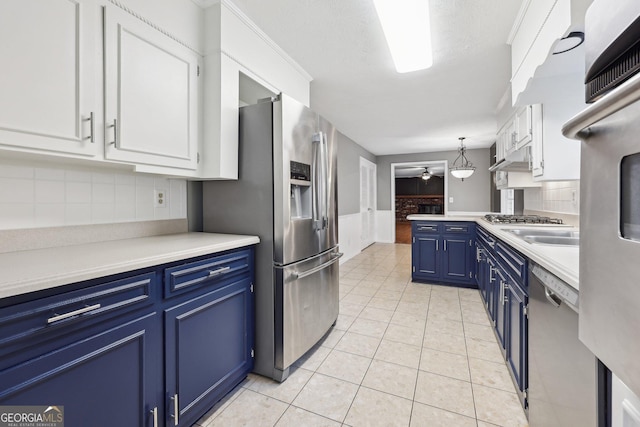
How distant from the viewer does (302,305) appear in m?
1.95

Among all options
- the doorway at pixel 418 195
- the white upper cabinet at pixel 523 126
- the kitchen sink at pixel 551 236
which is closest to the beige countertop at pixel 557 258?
the kitchen sink at pixel 551 236

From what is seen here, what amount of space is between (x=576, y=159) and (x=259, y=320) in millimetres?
2482

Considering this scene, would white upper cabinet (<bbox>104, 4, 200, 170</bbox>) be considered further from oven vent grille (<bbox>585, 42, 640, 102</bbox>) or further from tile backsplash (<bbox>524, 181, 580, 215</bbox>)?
tile backsplash (<bbox>524, 181, 580, 215</bbox>)

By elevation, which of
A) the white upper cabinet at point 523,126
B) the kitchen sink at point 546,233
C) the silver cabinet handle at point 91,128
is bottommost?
the kitchen sink at point 546,233

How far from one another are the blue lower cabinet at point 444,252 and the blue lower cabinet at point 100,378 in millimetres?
3382

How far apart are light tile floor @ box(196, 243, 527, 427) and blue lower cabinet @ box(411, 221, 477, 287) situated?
0.77 meters

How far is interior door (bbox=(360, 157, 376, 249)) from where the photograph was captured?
651cm

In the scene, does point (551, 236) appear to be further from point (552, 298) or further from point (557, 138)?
point (552, 298)

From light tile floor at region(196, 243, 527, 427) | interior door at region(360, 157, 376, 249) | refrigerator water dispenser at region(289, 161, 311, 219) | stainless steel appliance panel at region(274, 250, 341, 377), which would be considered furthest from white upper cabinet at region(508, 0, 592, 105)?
interior door at region(360, 157, 376, 249)

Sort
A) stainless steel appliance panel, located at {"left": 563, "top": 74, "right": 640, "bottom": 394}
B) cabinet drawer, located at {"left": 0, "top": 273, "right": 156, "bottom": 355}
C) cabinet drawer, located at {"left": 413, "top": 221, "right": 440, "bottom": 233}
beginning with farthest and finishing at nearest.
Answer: cabinet drawer, located at {"left": 413, "top": 221, "right": 440, "bottom": 233}
cabinet drawer, located at {"left": 0, "top": 273, "right": 156, "bottom": 355}
stainless steel appliance panel, located at {"left": 563, "top": 74, "right": 640, "bottom": 394}

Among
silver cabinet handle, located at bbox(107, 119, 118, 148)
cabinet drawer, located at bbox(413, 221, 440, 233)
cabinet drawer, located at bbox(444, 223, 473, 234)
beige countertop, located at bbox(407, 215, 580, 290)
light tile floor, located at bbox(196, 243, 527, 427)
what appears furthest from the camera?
cabinet drawer, located at bbox(413, 221, 440, 233)

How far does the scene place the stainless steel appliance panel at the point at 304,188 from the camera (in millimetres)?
1774

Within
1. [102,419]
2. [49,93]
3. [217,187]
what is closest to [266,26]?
[217,187]

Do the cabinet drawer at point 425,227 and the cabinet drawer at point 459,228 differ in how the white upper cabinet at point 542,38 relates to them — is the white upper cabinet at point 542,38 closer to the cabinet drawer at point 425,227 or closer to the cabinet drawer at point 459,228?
the cabinet drawer at point 459,228
